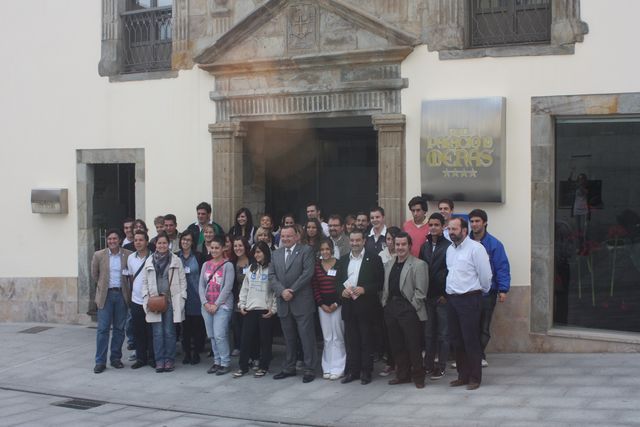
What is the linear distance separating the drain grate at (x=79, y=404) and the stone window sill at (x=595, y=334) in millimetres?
5129

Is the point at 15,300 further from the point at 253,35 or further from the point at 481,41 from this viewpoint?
the point at 481,41

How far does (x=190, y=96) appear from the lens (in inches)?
506

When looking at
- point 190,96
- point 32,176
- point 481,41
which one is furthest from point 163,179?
point 481,41

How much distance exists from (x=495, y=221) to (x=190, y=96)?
4.84 m

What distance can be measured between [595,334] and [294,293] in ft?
11.3

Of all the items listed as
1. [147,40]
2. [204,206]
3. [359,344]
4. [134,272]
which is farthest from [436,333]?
[147,40]

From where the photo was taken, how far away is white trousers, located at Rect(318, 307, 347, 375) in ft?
32.6

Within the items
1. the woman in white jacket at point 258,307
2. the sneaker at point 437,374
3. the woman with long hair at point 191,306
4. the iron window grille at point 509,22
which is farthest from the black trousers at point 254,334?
the iron window grille at point 509,22

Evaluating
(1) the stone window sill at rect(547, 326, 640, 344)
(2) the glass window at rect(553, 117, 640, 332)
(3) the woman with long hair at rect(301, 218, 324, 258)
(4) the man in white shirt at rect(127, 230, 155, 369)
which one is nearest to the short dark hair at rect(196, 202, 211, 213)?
(4) the man in white shirt at rect(127, 230, 155, 369)

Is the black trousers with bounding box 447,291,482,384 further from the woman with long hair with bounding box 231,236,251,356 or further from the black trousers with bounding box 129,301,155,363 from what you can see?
the black trousers with bounding box 129,301,155,363

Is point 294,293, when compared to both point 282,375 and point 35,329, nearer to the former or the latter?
point 282,375

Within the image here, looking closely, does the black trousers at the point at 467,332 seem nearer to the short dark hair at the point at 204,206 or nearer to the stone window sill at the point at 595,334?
the stone window sill at the point at 595,334

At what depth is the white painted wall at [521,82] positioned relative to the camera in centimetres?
991

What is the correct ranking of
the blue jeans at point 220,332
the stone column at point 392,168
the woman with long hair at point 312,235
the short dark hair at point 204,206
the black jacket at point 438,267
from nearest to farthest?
1. the black jacket at point 438,267
2. the blue jeans at point 220,332
3. the woman with long hair at point 312,235
4. the stone column at point 392,168
5. the short dark hair at point 204,206
